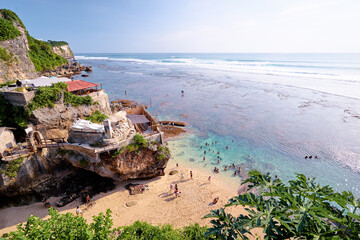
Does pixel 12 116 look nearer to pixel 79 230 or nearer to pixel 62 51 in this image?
pixel 79 230

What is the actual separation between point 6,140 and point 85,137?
262 inches

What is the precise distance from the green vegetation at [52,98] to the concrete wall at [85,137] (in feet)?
17.4

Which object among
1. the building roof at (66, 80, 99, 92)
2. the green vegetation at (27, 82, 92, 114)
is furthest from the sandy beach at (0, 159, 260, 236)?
the building roof at (66, 80, 99, 92)

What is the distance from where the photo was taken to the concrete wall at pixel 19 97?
632 inches

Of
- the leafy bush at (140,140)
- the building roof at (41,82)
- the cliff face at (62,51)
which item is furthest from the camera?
the cliff face at (62,51)

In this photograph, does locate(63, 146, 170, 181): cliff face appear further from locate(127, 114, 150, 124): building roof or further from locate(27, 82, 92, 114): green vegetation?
locate(27, 82, 92, 114): green vegetation

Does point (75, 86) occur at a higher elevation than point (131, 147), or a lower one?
higher

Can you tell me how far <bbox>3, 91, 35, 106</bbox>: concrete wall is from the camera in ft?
52.7

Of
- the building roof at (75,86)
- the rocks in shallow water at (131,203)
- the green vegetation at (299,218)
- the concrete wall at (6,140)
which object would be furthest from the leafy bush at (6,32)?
the green vegetation at (299,218)

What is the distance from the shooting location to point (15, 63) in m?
31.6

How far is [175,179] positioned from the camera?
18.9 meters

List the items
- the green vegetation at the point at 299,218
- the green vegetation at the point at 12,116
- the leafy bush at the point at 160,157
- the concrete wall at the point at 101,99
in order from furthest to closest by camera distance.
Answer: the concrete wall at the point at 101,99, the leafy bush at the point at 160,157, the green vegetation at the point at 12,116, the green vegetation at the point at 299,218

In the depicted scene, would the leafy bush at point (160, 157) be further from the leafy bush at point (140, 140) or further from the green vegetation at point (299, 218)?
the green vegetation at point (299, 218)

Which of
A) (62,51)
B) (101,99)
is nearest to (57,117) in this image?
(101,99)
